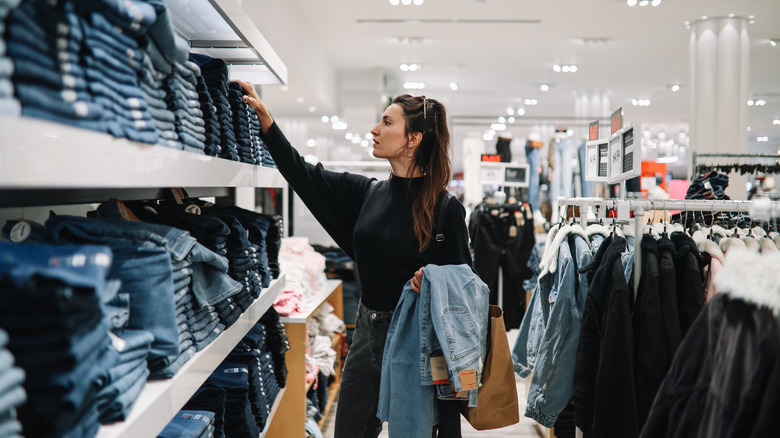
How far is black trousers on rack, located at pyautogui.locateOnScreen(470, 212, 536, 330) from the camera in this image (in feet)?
19.3

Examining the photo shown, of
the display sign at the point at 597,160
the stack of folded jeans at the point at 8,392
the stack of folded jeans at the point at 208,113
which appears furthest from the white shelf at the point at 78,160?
the display sign at the point at 597,160

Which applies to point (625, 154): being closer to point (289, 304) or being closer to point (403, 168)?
point (403, 168)

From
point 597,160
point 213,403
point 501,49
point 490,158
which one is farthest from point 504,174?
point 213,403

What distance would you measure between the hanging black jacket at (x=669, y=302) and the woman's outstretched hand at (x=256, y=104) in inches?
55.8

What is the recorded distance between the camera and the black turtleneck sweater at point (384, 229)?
2119 mm

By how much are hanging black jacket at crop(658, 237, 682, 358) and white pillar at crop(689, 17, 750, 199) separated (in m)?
5.76

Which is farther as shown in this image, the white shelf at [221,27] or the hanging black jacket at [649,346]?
the hanging black jacket at [649,346]

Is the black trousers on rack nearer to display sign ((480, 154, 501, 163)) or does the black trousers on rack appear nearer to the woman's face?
display sign ((480, 154, 501, 163))

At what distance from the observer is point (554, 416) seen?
243cm

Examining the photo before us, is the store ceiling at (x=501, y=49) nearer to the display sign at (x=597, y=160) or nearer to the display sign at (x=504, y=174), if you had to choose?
the display sign at (x=504, y=174)

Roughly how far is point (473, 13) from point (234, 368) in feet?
20.7

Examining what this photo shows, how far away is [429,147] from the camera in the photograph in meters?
2.27

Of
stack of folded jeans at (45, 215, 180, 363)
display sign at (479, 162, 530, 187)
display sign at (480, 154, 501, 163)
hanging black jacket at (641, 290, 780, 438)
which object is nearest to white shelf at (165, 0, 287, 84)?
stack of folded jeans at (45, 215, 180, 363)

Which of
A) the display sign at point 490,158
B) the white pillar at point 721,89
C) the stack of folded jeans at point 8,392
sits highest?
the white pillar at point 721,89
